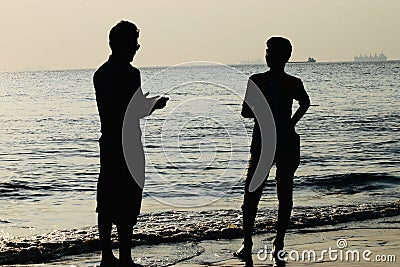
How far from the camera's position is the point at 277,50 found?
714cm

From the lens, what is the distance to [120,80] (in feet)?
21.5

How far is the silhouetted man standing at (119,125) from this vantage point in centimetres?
656

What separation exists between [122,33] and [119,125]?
77cm

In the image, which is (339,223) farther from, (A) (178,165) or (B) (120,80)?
(A) (178,165)

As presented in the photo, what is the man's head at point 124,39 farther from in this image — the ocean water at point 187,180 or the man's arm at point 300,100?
the man's arm at point 300,100

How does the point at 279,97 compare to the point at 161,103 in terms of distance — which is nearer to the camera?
the point at 161,103

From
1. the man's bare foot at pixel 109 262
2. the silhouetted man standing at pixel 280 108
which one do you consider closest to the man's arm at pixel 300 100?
the silhouetted man standing at pixel 280 108

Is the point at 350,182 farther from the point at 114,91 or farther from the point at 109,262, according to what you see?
the point at 114,91

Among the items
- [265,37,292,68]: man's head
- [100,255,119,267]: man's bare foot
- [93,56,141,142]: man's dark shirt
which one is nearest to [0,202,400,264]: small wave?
[100,255,119,267]: man's bare foot

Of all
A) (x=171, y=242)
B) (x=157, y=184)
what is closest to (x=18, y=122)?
(x=157, y=184)

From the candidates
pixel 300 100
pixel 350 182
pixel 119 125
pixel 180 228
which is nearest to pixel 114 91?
pixel 119 125

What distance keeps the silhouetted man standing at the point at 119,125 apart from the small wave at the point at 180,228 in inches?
83.6

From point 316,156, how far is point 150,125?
→ 15.8 m

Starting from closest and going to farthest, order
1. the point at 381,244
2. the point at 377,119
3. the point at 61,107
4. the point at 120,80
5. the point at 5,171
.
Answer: the point at 120,80 → the point at 381,244 → the point at 5,171 → the point at 377,119 → the point at 61,107
